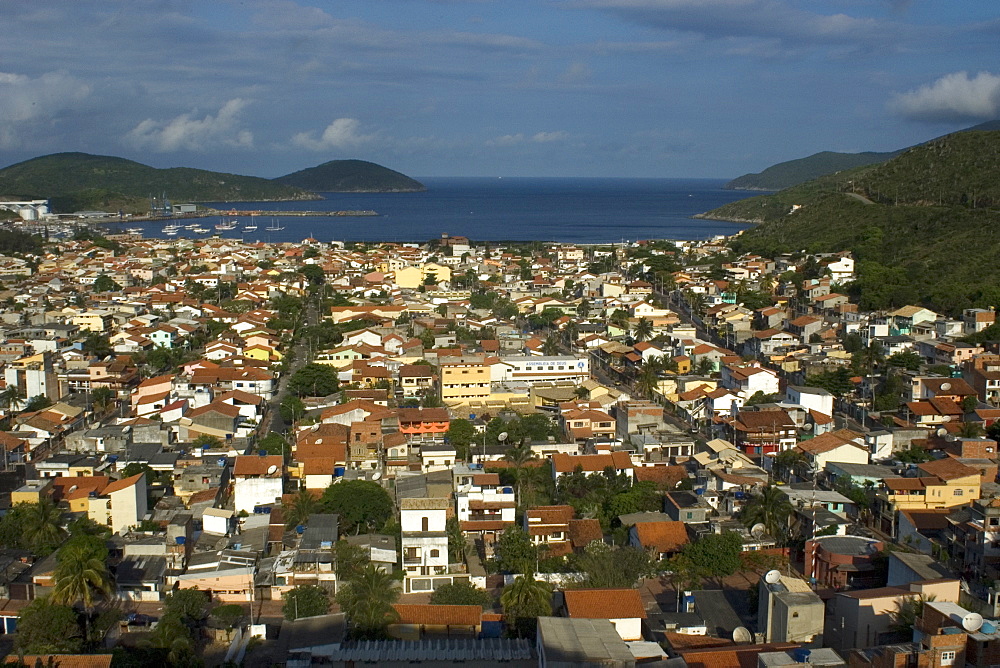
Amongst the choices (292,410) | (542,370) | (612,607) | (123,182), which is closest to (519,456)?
(292,410)

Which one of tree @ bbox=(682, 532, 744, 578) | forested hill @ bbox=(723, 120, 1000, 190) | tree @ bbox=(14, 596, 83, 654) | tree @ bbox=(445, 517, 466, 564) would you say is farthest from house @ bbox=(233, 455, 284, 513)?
forested hill @ bbox=(723, 120, 1000, 190)

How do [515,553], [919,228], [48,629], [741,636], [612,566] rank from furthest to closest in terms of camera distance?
[919,228]
[515,553]
[612,566]
[48,629]
[741,636]

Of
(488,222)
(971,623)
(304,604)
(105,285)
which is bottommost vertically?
(304,604)

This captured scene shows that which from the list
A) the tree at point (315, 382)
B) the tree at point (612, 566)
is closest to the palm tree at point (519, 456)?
the tree at point (612, 566)

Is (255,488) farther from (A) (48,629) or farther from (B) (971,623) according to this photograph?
(B) (971,623)

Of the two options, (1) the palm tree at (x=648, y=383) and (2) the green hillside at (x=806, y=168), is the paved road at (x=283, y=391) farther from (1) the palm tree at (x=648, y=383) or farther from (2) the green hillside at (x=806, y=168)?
(2) the green hillside at (x=806, y=168)

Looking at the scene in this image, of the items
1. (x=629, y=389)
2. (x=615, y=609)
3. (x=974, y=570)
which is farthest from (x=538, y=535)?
(x=629, y=389)

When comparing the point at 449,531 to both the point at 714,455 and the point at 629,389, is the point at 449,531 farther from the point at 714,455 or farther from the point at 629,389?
the point at 629,389
